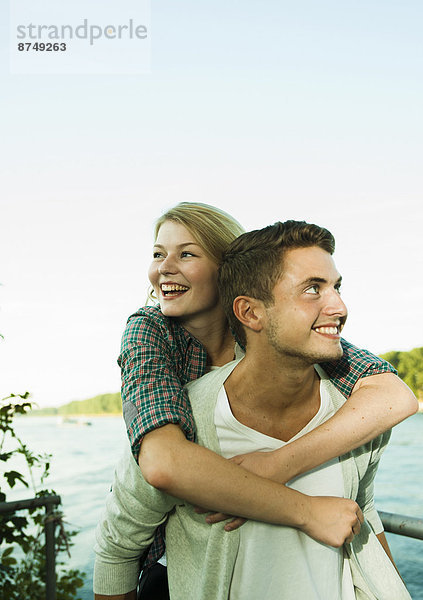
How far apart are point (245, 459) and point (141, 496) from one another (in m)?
0.30

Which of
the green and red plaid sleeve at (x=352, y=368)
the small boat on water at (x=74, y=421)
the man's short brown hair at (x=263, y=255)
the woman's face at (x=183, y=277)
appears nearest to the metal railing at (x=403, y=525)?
the green and red plaid sleeve at (x=352, y=368)

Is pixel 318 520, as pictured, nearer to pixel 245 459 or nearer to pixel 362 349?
pixel 245 459

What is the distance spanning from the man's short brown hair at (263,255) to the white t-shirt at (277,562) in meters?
0.34

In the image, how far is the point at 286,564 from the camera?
1.54 m

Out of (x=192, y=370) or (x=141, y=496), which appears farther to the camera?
(x=192, y=370)

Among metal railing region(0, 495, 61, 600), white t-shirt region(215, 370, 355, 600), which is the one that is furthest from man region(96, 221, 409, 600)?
metal railing region(0, 495, 61, 600)

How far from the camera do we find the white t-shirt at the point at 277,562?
152cm

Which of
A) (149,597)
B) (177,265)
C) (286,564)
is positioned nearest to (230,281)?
(177,265)

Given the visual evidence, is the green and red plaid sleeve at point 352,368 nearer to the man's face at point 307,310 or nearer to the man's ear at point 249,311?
the man's face at point 307,310

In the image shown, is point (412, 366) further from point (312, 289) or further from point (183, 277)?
point (312, 289)

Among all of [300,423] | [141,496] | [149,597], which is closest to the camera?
[141,496]

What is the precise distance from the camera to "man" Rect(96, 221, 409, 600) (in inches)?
60.4

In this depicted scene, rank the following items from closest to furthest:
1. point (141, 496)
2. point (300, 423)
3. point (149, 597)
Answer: point (141, 496), point (300, 423), point (149, 597)

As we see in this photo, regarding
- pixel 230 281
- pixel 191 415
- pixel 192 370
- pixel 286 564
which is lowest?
pixel 286 564
